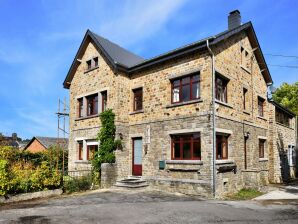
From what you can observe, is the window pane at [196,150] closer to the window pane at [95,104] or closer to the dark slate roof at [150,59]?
the dark slate roof at [150,59]

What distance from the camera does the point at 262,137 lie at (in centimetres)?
2091

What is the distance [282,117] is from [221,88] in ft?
38.8

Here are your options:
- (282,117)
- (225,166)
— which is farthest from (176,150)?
(282,117)

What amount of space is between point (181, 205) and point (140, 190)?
4.63 meters

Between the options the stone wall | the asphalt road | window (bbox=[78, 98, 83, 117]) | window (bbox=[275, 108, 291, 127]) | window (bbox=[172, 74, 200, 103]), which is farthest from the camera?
window (bbox=[275, 108, 291, 127])

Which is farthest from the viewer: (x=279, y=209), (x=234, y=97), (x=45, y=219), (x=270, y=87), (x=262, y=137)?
(x=270, y=87)

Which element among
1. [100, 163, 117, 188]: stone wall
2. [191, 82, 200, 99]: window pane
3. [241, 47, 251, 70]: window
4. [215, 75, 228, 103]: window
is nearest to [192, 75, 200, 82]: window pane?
[191, 82, 200, 99]: window pane

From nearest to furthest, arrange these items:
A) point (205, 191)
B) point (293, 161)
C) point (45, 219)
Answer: point (45, 219), point (205, 191), point (293, 161)

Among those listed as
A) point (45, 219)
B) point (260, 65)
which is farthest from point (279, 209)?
point (260, 65)

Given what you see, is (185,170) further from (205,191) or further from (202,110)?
(202,110)

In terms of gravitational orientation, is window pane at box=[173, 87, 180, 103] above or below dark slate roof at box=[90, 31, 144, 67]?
below

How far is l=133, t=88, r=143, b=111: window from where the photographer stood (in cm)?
1862

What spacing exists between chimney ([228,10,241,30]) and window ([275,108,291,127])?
8.72 m

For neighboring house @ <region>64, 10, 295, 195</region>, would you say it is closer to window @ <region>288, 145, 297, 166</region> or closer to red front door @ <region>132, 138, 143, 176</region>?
red front door @ <region>132, 138, 143, 176</region>
